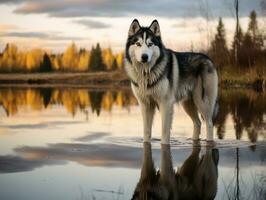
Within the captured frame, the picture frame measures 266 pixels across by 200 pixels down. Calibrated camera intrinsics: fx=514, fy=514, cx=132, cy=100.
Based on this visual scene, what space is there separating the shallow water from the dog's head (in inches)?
63.2

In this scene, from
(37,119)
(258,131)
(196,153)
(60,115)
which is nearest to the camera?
(196,153)

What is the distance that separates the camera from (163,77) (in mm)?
9461

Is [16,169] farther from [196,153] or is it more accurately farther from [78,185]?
[196,153]

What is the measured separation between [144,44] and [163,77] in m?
0.79

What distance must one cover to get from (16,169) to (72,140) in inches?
122

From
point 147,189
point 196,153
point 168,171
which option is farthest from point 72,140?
point 147,189

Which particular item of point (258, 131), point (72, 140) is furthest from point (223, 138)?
point (72, 140)

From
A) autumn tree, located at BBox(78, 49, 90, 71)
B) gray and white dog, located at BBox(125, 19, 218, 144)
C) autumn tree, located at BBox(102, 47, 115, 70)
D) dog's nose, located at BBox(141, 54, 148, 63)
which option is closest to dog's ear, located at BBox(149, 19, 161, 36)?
gray and white dog, located at BBox(125, 19, 218, 144)

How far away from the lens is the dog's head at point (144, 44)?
9031mm

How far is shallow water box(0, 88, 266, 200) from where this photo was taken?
5883 mm

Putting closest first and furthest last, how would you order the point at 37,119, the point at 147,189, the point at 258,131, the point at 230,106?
the point at 147,189 → the point at 258,131 → the point at 37,119 → the point at 230,106

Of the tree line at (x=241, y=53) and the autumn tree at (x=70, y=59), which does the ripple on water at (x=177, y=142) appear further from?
the autumn tree at (x=70, y=59)

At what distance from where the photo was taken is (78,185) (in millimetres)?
6098

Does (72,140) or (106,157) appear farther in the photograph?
(72,140)
